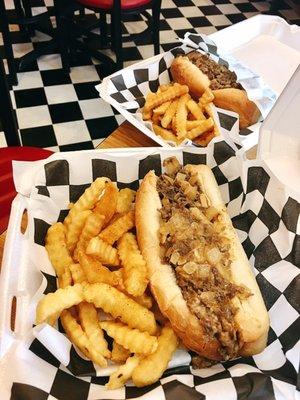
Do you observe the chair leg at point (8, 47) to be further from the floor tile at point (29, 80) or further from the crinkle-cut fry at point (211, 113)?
the crinkle-cut fry at point (211, 113)

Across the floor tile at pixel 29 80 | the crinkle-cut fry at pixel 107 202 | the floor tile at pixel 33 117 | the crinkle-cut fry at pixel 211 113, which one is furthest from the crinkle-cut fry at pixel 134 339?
the floor tile at pixel 29 80

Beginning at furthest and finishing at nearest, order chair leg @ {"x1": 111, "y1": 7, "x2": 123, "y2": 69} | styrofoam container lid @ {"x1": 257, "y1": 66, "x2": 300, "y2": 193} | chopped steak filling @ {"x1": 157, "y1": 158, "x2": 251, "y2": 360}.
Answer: chair leg @ {"x1": 111, "y1": 7, "x2": 123, "y2": 69}
styrofoam container lid @ {"x1": 257, "y1": 66, "x2": 300, "y2": 193}
chopped steak filling @ {"x1": 157, "y1": 158, "x2": 251, "y2": 360}

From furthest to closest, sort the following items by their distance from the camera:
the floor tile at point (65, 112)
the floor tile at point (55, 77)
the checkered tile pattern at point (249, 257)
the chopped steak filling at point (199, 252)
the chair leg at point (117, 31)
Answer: the floor tile at point (55, 77) < the floor tile at point (65, 112) < the chair leg at point (117, 31) < the chopped steak filling at point (199, 252) < the checkered tile pattern at point (249, 257)

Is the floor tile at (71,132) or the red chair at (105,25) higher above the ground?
the red chair at (105,25)

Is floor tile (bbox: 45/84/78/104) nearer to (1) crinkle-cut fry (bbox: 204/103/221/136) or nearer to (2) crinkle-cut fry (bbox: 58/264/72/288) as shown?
(1) crinkle-cut fry (bbox: 204/103/221/136)

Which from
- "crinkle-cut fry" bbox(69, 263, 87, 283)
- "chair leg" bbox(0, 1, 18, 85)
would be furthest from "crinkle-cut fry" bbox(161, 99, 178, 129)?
"chair leg" bbox(0, 1, 18, 85)

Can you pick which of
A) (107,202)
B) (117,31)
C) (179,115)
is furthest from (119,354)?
(117,31)
